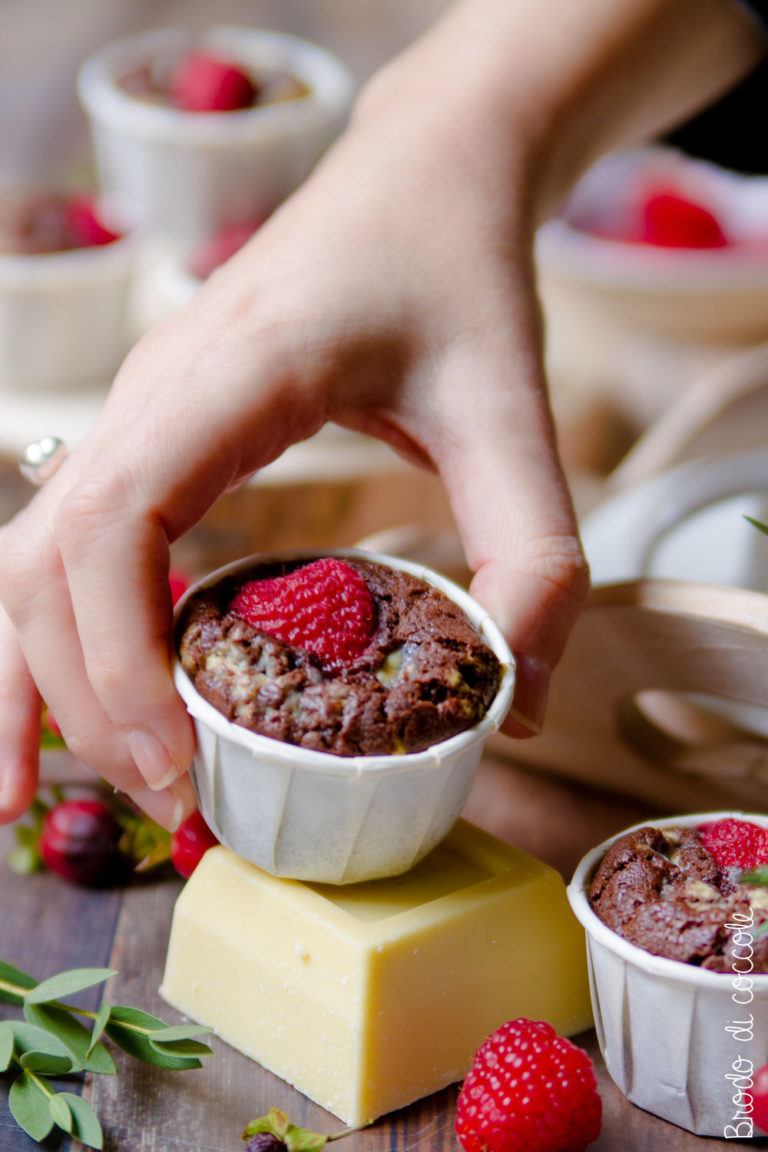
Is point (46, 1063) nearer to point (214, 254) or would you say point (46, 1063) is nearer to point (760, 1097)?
point (760, 1097)

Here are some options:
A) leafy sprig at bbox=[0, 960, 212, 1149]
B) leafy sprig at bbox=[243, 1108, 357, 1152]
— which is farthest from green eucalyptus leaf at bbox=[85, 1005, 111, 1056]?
leafy sprig at bbox=[243, 1108, 357, 1152]

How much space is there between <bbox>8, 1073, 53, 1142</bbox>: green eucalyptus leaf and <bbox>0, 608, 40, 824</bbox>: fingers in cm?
20

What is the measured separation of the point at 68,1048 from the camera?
3.01ft

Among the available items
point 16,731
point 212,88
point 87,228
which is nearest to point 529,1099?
point 16,731

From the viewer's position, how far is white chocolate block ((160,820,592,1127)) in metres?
0.89

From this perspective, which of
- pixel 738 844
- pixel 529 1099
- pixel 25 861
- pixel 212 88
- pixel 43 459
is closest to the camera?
pixel 529 1099

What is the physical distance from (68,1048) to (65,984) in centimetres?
4

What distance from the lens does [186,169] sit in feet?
6.22

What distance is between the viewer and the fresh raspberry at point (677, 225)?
1993 millimetres

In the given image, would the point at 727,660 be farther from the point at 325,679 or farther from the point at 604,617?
the point at 325,679

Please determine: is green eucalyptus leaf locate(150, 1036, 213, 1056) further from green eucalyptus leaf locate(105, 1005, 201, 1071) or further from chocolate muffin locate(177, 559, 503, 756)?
chocolate muffin locate(177, 559, 503, 756)

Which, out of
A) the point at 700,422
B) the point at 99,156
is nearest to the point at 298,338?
the point at 700,422

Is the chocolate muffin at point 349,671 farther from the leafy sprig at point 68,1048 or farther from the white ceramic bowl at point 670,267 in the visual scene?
the white ceramic bowl at point 670,267

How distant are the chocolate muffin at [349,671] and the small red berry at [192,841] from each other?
25 cm
